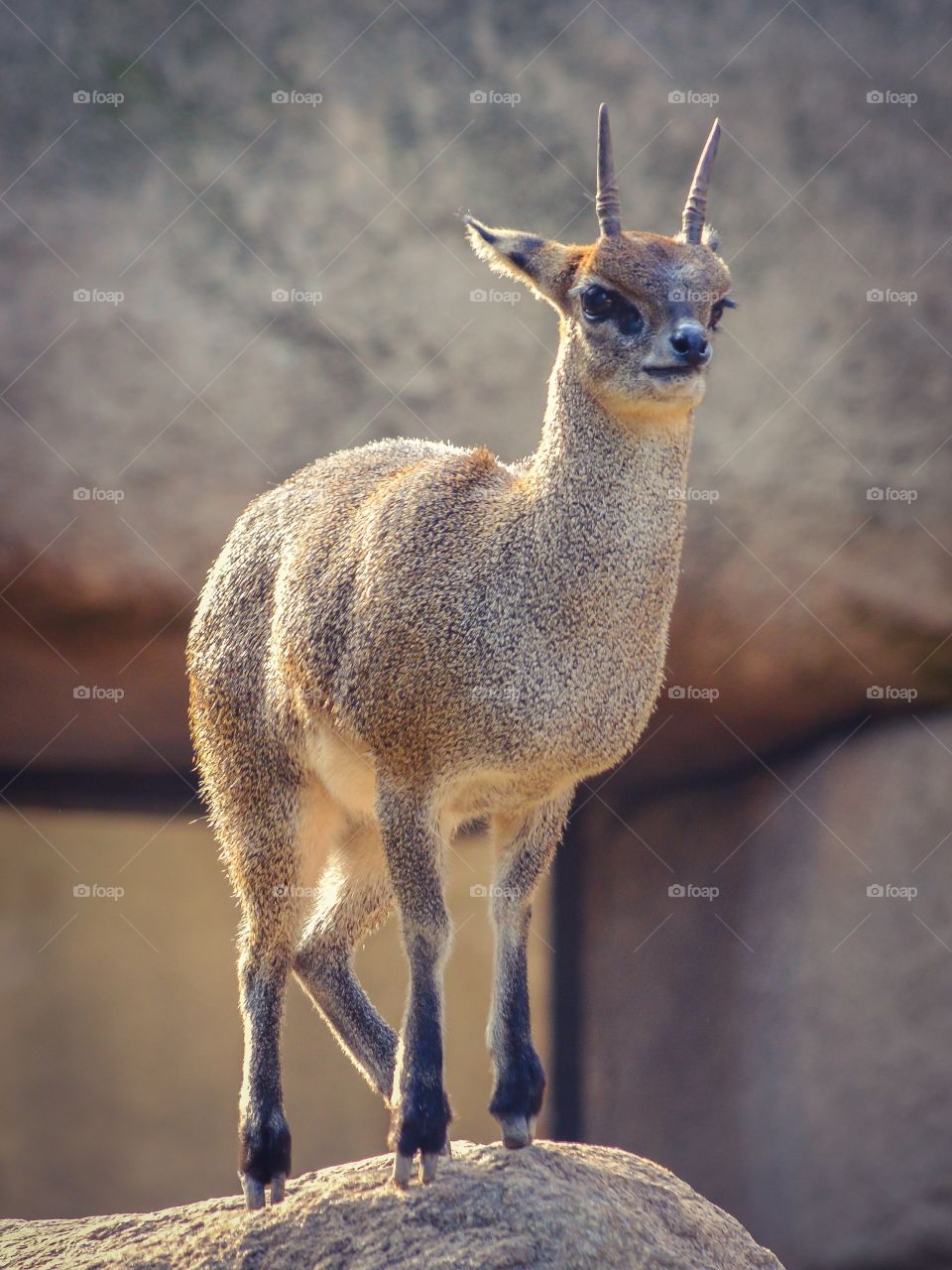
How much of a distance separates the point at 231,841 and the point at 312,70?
4.46 metres

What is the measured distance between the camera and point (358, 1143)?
794cm

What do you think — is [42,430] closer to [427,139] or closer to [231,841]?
[427,139]

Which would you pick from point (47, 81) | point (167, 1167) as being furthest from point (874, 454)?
point (167, 1167)
